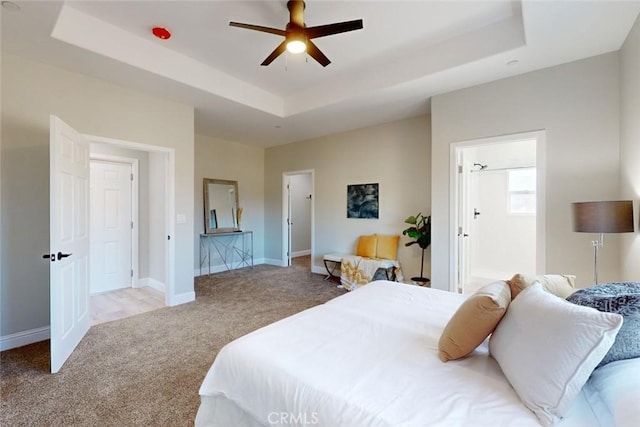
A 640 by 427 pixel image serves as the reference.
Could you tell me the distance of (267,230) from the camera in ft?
22.5

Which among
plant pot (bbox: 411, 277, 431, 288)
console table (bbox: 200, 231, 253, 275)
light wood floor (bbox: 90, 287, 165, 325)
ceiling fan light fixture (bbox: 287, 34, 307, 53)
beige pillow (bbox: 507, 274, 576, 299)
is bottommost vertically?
light wood floor (bbox: 90, 287, 165, 325)

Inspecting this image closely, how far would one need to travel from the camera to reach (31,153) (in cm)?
284

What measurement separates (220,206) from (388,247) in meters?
3.47

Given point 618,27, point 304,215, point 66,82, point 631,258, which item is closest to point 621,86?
point 618,27

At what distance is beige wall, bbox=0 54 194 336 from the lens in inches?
108

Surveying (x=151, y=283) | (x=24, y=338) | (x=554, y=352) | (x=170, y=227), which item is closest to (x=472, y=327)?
(x=554, y=352)

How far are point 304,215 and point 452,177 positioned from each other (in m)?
5.40

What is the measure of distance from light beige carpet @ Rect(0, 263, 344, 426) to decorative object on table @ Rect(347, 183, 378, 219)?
1.80 metres

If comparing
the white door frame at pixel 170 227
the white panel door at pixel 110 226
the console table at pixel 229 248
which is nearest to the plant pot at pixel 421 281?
the white door frame at pixel 170 227

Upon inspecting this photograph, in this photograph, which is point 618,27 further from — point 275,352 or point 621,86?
point 275,352

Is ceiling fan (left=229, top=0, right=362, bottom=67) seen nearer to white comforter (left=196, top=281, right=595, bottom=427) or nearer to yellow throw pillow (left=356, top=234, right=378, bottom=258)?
white comforter (left=196, top=281, right=595, bottom=427)

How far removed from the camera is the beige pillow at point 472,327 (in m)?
1.24

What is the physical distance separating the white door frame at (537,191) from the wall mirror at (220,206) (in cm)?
431

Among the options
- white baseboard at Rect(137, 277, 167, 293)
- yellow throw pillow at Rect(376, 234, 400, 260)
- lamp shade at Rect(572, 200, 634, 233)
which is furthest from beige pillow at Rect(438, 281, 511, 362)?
white baseboard at Rect(137, 277, 167, 293)
